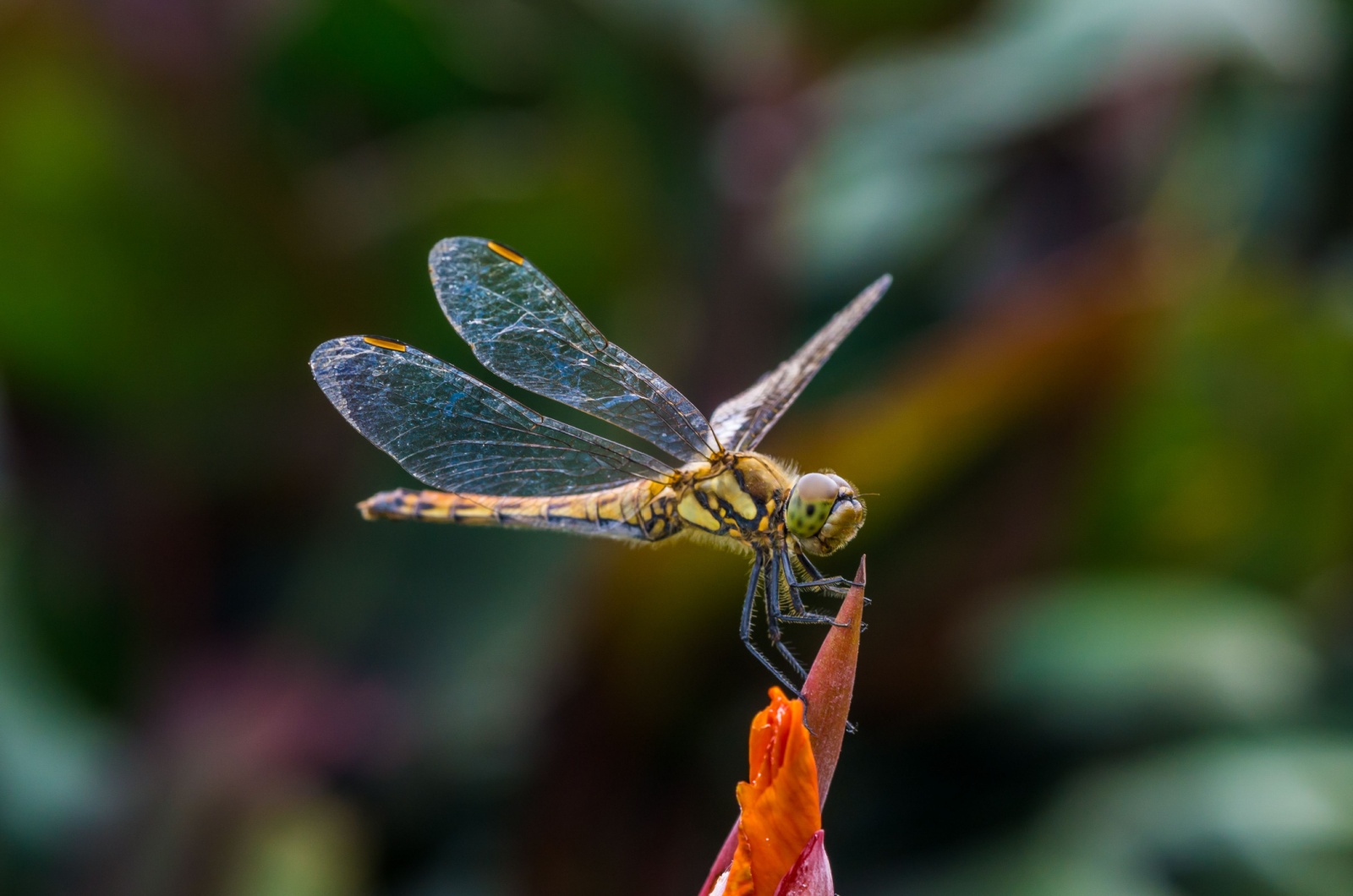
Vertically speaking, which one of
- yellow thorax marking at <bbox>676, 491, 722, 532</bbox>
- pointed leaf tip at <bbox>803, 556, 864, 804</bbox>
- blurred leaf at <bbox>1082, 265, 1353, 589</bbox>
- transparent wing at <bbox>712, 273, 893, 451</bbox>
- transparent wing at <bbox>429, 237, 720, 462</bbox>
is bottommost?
pointed leaf tip at <bbox>803, 556, 864, 804</bbox>

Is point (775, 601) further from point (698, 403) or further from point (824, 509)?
point (698, 403)

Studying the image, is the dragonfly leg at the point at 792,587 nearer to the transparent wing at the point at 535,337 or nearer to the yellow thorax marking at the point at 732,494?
the yellow thorax marking at the point at 732,494

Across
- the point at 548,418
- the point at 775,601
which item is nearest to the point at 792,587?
the point at 775,601

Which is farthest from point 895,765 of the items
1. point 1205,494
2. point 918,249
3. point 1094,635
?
point 918,249

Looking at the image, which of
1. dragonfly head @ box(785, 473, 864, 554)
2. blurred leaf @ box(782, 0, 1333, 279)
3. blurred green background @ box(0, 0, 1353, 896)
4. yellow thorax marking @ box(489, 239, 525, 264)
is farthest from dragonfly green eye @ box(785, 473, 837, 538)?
blurred leaf @ box(782, 0, 1333, 279)

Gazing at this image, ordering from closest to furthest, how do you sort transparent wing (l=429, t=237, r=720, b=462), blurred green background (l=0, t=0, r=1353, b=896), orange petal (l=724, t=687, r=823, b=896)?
orange petal (l=724, t=687, r=823, b=896) → transparent wing (l=429, t=237, r=720, b=462) → blurred green background (l=0, t=0, r=1353, b=896)

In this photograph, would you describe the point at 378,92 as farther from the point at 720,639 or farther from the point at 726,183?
the point at 720,639

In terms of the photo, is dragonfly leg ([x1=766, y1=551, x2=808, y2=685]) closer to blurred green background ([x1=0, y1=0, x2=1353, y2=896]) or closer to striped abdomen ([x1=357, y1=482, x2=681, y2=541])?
striped abdomen ([x1=357, y1=482, x2=681, y2=541])

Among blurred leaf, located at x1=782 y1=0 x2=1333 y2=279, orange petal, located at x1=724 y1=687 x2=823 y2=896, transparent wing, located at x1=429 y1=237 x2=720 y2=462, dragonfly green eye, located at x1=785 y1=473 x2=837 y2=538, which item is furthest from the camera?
blurred leaf, located at x1=782 y1=0 x2=1333 y2=279

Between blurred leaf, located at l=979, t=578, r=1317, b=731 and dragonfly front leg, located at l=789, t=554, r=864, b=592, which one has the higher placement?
blurred leaf, located at l=979, t=578, r=1317, b=731
